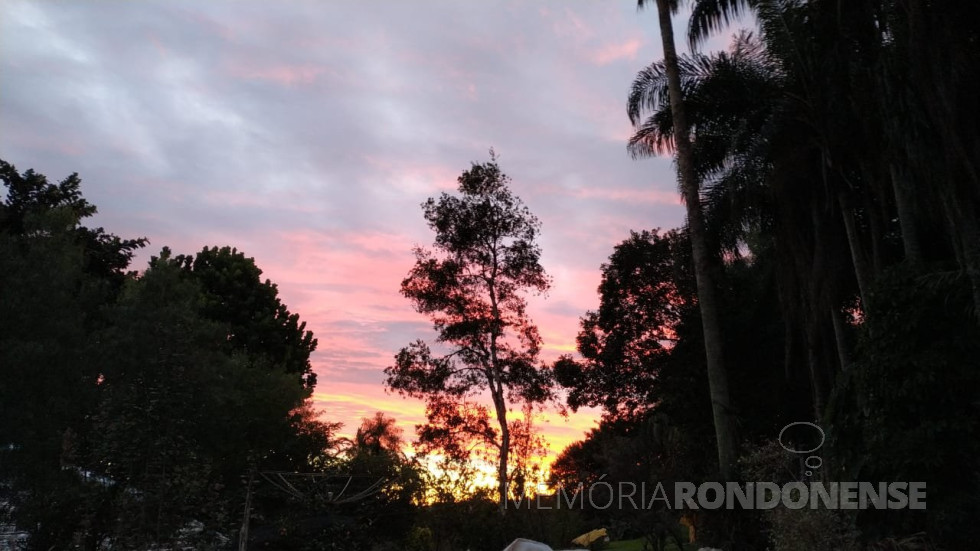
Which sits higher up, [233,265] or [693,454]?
[233,265]

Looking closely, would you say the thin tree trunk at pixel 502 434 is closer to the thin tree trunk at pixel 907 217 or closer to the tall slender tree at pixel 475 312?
the tall slender tree at pixel 475 312

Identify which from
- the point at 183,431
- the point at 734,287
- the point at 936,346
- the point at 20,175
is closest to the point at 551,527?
the point at 183,431

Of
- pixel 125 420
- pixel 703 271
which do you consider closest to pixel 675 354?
pixel 703 271

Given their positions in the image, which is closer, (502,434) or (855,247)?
(855,247)

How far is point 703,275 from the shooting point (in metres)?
17.5

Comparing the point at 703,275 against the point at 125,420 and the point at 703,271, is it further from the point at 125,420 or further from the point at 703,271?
the point at 125,420

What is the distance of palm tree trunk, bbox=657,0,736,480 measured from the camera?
16219 millimetres

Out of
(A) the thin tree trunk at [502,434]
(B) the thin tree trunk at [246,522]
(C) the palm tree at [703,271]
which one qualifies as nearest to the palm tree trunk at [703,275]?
(C) the palm tree at [703,271]

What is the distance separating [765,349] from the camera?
26297mm

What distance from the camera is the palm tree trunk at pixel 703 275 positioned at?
16.2 meters

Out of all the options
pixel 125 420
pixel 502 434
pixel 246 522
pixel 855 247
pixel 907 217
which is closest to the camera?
pixel 907 217

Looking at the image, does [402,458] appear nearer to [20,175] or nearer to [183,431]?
[183,431]

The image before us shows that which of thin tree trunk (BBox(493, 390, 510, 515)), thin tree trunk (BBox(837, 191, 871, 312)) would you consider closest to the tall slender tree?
thin tree trunk (BBox(493, 390, 510, 515))

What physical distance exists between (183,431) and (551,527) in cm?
1039
